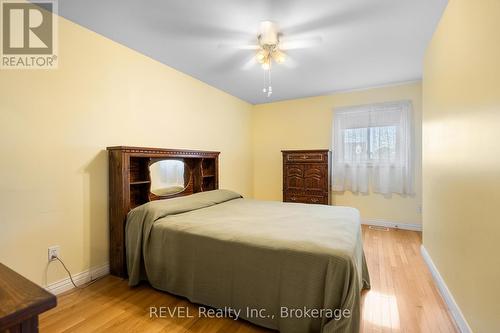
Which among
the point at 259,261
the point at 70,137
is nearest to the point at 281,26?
the point at 259,261

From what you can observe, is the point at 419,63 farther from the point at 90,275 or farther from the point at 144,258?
the point at 90,275

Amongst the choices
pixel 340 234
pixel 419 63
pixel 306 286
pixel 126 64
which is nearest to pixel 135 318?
pixel 306 286

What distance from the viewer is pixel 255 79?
3582 millimetres

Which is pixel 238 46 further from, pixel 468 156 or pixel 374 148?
pixel 374 148

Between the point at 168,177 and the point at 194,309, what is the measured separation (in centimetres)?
160

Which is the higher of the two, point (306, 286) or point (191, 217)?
point (191, 217)

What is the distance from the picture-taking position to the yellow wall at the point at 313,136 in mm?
3797

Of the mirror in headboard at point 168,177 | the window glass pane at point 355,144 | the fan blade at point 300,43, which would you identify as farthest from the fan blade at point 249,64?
the window glass pane at point 355,144

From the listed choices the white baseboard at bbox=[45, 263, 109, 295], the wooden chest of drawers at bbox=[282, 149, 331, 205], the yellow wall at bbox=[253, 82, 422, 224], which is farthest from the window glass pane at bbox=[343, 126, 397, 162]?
the white baseboard at bbox=[45, 263, 109, 295]

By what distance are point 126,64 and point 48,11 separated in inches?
28.4

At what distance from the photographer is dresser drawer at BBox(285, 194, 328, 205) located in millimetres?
3996

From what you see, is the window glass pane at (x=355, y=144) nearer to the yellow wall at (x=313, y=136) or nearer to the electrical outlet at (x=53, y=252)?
the yellow wall at (x=313, y=136)

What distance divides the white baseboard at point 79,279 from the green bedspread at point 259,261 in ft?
1.28

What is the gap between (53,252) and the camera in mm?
1992
